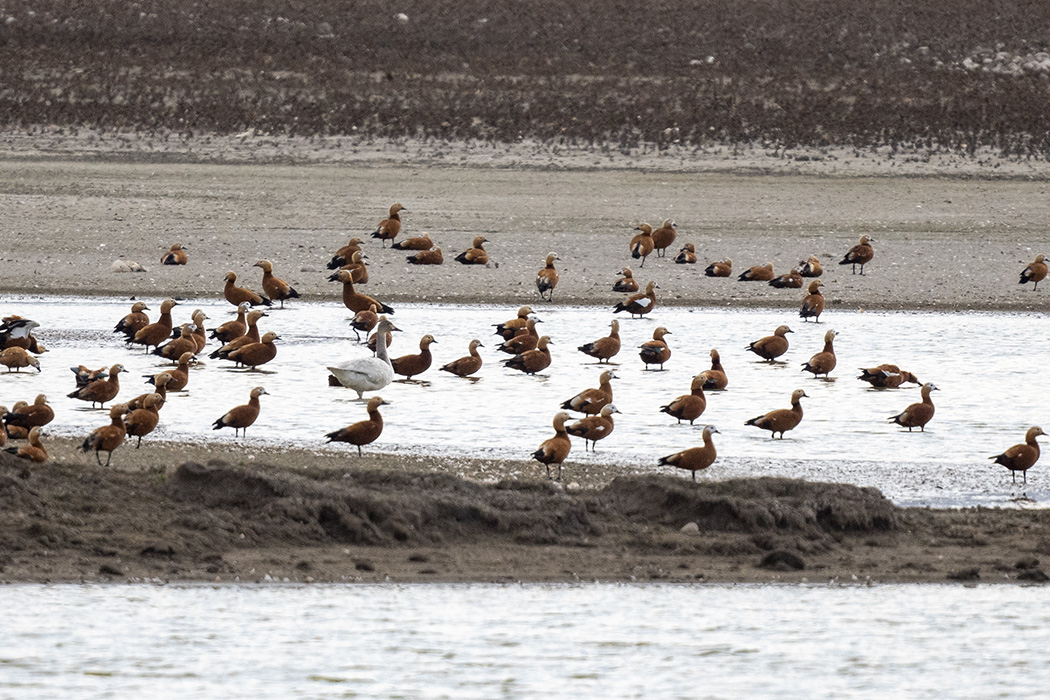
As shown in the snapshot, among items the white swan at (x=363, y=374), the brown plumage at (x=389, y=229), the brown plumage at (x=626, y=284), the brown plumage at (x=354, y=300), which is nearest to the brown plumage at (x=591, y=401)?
the white swan at (x=363, y=374)

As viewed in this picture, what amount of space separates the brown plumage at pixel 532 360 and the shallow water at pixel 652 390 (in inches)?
4.8

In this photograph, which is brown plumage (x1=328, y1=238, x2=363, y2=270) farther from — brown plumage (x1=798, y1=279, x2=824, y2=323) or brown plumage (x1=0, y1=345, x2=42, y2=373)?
brown plumage (x1=0, y1=345, x2=42, y2=373)

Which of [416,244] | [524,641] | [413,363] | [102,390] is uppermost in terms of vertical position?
[416,244]

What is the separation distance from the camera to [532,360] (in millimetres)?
16047

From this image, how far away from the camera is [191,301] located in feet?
69.7

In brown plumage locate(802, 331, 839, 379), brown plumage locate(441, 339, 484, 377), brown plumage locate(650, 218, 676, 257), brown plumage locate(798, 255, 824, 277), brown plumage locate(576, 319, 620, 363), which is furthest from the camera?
brown plumage locate(650, 218, 676, 257)

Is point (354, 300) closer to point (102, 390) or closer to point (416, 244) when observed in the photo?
point (416, 244)

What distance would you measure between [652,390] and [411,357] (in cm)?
228

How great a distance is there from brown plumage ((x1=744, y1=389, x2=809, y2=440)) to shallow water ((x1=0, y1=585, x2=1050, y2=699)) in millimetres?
3931

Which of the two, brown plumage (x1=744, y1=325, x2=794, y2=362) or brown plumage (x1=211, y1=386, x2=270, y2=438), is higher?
brown plumage (x1=744, y1=325, x2=794, y2=362)

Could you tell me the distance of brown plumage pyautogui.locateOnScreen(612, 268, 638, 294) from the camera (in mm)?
21312

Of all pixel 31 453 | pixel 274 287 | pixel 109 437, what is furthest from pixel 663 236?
pixel 31 453

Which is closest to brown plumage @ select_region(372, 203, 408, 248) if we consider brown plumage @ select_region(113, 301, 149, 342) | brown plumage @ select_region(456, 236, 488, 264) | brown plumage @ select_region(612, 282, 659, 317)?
brown plumage @ select_region(456, 236, 488, 264)

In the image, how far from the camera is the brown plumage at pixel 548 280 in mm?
20969
